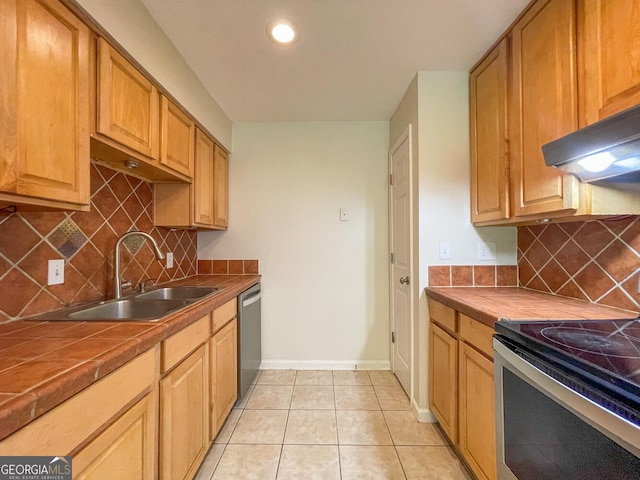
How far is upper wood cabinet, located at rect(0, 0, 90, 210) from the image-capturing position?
0.84 m

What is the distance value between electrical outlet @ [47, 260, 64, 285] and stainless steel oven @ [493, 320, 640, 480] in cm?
189

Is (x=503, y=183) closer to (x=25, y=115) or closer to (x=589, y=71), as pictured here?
(x=589, y=71)

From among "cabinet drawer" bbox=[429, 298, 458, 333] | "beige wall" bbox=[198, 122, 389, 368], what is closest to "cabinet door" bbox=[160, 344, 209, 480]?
"beige wall" bbox=[198, 122, 389, 368]

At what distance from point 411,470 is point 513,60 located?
7.32ft

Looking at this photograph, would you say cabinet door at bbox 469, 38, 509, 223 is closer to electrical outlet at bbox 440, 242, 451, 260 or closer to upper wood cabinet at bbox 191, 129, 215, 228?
electrical outlet at bbox 440, 242, 451, 260

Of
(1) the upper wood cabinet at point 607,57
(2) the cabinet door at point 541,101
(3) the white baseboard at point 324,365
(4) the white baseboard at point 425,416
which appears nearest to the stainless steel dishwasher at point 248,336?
(3) the white baseboard at point 324,365

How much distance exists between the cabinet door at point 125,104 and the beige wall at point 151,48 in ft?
0.23

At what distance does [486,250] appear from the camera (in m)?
1.91

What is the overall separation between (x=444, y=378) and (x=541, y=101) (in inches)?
59.7

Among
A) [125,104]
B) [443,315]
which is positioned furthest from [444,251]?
[125,104]

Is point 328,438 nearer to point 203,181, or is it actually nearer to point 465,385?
point 465,385

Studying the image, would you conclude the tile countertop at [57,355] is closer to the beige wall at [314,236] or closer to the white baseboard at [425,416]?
the beige wall at [314,236]

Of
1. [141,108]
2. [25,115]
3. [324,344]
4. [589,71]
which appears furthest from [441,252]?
[25,115]

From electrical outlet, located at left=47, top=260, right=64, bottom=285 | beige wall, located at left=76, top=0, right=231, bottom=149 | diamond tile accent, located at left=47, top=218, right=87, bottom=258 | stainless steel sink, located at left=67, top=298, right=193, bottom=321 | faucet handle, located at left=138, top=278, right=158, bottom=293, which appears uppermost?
beige wall, located at left=76, top=0, right=231, bottom=149
